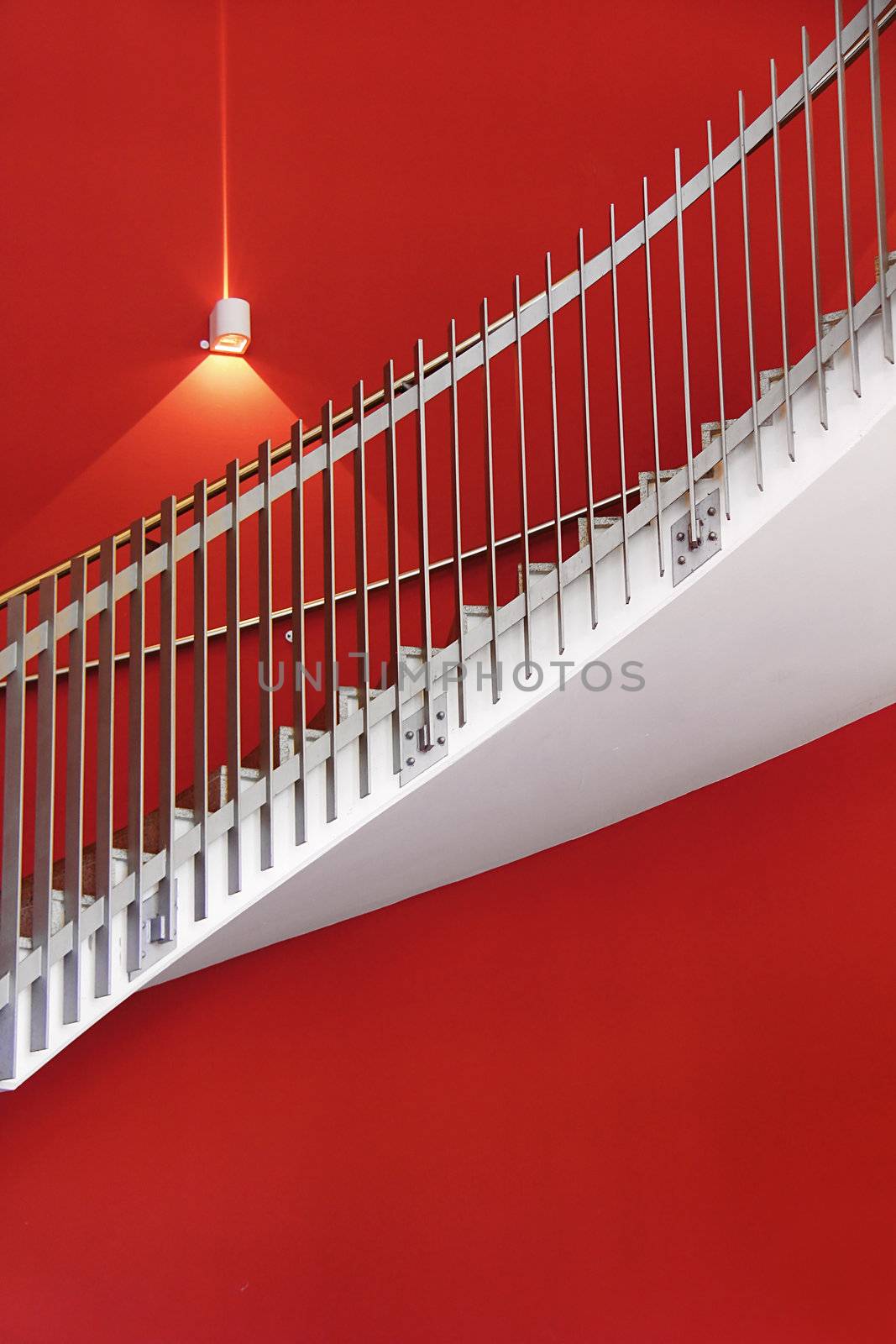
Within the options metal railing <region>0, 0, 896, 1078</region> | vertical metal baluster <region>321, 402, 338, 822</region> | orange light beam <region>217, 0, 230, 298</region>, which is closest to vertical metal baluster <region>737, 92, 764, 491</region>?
metal railing <region>0, 0, 896, 1078</region>

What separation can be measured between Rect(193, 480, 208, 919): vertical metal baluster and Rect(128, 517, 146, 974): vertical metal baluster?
12 centimetres

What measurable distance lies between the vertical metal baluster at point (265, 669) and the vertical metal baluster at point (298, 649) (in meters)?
0.06

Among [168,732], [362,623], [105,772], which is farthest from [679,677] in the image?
[105,772]

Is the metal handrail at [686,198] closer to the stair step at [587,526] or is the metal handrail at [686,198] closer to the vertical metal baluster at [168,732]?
the vertical metal baluster at [168,732]

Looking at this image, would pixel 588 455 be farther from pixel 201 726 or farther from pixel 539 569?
pixel 201 726

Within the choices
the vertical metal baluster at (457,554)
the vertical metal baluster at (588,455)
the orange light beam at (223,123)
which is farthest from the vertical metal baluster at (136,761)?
the orange light beam at (223,123)

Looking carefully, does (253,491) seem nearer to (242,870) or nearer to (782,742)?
(242,870)

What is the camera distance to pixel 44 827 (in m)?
2.96

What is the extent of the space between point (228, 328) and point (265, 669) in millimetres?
2010

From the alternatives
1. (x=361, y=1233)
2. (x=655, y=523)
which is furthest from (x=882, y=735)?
(x=361, y=1233)

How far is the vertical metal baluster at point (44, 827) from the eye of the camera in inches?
115

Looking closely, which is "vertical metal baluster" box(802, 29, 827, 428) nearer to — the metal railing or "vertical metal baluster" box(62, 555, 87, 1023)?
the metal railing

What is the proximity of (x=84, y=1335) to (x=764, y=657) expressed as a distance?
283 centimetres

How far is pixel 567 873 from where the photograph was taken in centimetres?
441
